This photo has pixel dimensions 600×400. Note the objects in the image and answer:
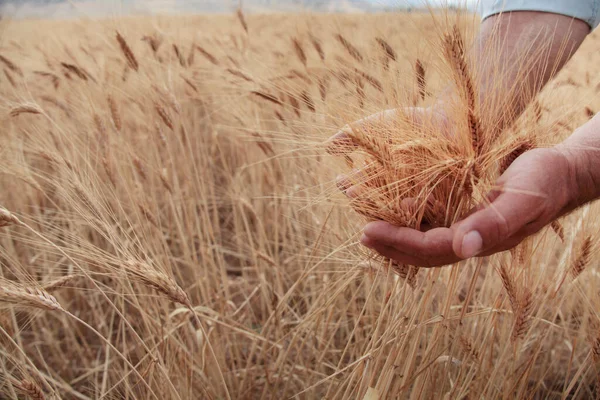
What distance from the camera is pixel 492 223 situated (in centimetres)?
70

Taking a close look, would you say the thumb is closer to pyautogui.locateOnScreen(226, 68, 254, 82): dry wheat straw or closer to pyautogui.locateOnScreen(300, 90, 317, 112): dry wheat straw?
pyautogui.locateOnScreen(300, 90, 317, 112): dry wheat straw

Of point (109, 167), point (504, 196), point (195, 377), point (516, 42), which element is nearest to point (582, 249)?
point (504, 196)

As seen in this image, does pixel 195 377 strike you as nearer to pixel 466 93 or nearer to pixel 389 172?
pixel 389 172

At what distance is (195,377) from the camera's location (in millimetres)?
1250

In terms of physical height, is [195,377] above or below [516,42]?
below

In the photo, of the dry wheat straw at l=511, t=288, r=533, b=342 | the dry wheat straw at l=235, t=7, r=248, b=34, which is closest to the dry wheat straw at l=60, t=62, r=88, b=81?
the dry wheat straw at l=235, t=7, r=248, b=34

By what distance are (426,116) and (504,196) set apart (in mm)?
230

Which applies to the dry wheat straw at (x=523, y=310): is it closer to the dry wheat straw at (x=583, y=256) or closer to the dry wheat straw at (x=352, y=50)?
the dry wheat straw at (x=583, y=256)

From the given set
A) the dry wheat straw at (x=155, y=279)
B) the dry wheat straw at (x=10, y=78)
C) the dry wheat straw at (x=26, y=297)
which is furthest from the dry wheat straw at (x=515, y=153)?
the dry wheat straw at (x=10, y=78)

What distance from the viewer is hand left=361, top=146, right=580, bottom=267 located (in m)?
0.70

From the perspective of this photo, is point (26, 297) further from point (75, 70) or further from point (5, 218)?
point (75, 70)

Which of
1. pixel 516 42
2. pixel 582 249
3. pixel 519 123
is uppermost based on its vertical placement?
pixel 516 42

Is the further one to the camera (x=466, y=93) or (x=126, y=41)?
(x=126, y=41)

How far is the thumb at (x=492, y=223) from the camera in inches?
26.9
